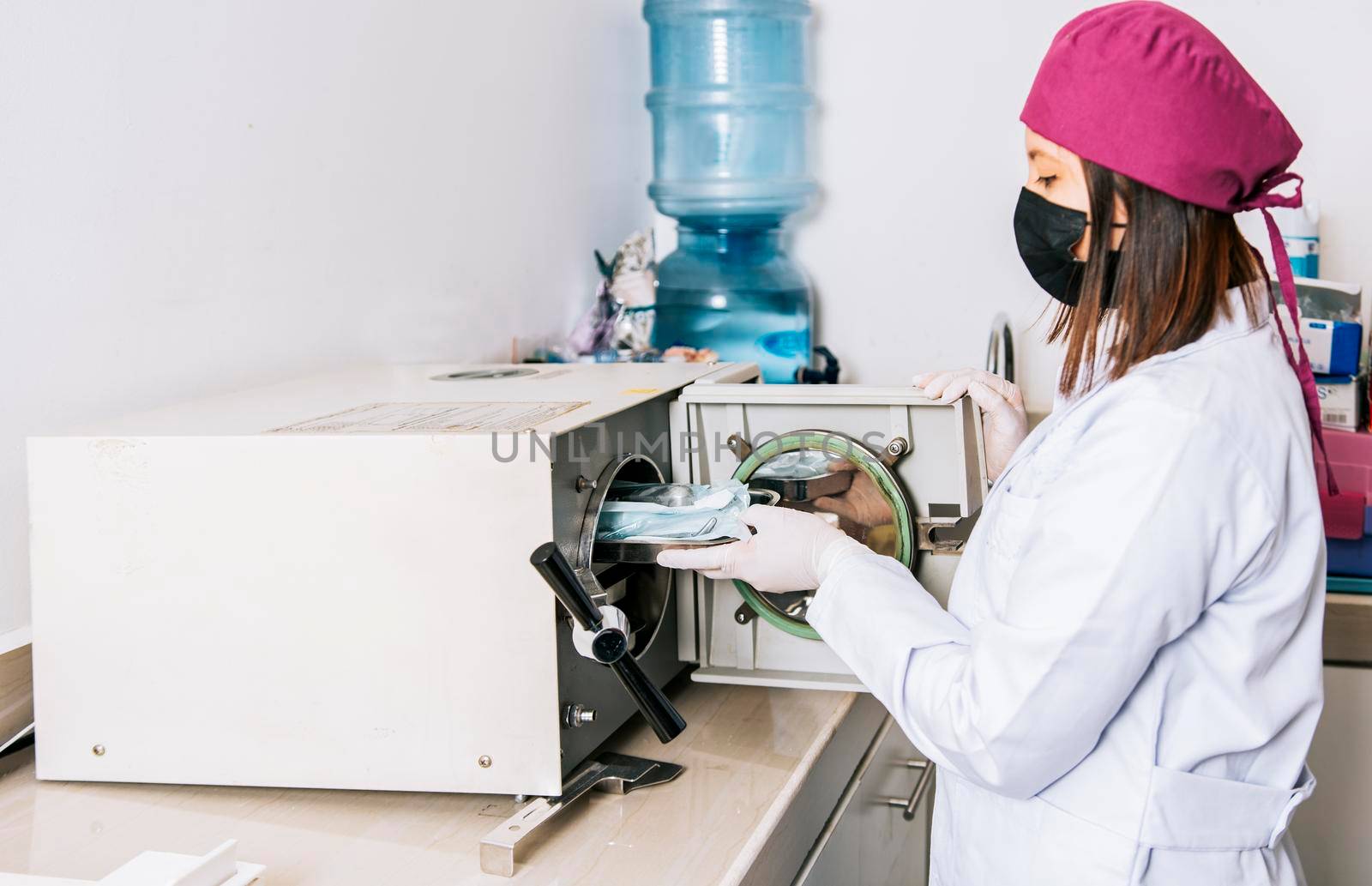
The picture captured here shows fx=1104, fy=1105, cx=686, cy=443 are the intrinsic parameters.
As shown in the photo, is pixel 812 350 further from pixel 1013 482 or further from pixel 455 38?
pixel 1013 482

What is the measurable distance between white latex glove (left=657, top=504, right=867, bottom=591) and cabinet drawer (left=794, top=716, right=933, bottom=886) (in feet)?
1.01

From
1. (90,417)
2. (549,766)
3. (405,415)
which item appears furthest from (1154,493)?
(90,417)

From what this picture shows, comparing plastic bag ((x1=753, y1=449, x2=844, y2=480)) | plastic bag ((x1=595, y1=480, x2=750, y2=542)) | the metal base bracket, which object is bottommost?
the metal base bracket

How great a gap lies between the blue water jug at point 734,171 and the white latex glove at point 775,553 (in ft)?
4.06

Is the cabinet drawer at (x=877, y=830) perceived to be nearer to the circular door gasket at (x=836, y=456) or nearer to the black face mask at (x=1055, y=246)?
the circular door gasket at (x=836, y=456)

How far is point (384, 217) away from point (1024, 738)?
4.04ft

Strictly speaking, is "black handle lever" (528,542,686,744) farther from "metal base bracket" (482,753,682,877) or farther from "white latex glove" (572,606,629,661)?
"metal base bracket" (482,753,682,877)

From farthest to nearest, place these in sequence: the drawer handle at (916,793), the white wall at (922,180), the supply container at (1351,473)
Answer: the white wall at (922,180) < the supply container at (1351,473) < the drawer handle at (916,793)

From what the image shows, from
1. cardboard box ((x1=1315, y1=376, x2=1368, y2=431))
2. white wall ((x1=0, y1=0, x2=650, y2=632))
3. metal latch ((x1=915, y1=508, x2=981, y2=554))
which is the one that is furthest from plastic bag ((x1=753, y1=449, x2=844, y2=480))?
cardboard box ((x1=1315, y1=376, x2=1368, y2=431))

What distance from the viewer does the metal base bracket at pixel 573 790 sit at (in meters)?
0.90

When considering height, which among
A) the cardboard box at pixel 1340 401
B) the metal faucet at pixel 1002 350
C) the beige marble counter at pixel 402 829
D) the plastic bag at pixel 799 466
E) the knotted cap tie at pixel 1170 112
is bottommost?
the beige marble counter at pixel 402 829

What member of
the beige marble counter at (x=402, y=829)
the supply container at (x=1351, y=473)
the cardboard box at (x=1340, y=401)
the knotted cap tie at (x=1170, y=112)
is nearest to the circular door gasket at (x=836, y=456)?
the beige marble counter at (x=402, y=829)

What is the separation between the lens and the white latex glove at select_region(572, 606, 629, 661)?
907 mm

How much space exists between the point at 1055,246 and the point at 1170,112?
0.15 m
